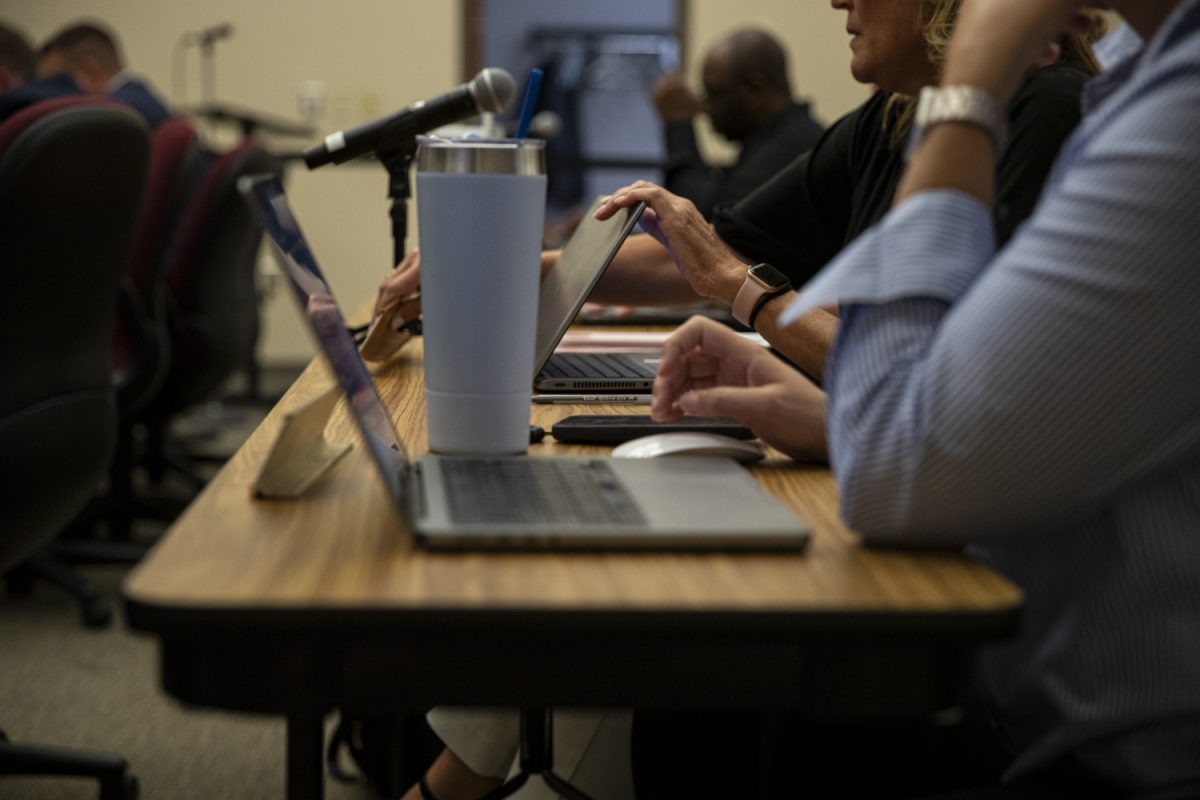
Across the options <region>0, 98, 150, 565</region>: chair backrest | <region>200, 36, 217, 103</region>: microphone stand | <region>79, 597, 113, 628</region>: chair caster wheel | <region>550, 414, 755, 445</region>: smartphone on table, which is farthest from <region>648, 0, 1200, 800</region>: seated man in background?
<region>200, 36, 217, 103</region>: microphone stand

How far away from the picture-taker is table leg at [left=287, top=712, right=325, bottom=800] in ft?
2.36

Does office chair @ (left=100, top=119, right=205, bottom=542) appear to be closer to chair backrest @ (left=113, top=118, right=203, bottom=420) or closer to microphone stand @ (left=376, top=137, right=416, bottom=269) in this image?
chair backrest @ (left=113, top=118, right=203, bottom=420)

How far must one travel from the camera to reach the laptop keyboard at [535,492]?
77cm

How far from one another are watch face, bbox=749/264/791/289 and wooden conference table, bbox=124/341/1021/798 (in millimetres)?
606

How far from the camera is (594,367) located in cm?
137

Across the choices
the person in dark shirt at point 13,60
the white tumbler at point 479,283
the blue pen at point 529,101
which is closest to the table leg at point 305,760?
the white tumbler at point 479,283

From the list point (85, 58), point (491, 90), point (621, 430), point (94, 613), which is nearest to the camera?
point (621, 430)

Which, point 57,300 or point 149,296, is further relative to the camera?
point 149,296

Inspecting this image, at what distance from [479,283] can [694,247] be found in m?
0.46

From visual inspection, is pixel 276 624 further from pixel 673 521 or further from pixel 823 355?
pixel 823 355

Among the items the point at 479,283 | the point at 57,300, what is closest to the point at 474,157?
the point at 479,283

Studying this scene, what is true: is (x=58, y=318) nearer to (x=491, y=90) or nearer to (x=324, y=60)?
(x=491, y=90)

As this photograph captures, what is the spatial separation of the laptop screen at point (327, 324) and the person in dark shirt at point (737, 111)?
2.75 m

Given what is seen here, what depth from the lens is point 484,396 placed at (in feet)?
3.12
